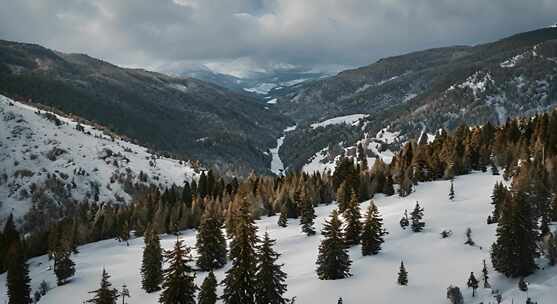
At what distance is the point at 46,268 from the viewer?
297ft

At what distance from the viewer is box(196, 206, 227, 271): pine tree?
69.6 metres

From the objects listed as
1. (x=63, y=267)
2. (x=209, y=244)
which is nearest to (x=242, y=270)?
(x=209, y=244)

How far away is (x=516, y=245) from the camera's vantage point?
1992 inches

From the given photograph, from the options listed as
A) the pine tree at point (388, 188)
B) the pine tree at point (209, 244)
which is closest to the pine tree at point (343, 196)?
the pine tree at point (388, 188)

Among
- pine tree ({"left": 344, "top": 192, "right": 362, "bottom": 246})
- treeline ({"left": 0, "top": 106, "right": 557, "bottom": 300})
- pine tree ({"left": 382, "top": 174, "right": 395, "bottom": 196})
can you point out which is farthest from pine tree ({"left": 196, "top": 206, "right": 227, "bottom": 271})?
pine tree ({"left": 382, "top": 174, "right": 395, "bottom": 196})

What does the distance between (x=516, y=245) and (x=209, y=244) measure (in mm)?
38562

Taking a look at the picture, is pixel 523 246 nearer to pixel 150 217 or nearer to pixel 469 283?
pixel 469 283

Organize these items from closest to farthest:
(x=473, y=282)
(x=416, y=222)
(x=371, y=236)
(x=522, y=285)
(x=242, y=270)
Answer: (x=242, y=270)
(x=522, y=285)
(x=473, y=282)
(x=371, y=236)
(x=416, y=222)

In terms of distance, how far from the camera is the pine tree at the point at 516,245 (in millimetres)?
50531

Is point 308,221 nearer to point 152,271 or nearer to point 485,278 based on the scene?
point 152,271

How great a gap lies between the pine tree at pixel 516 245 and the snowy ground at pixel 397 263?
51.0 inches

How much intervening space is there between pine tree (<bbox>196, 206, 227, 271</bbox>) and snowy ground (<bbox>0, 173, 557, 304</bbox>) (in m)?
1.90

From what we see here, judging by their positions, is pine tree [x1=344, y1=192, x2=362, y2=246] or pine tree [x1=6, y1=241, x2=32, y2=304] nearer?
pine tree [x1=6, y1=241, x2=32, y2=304]

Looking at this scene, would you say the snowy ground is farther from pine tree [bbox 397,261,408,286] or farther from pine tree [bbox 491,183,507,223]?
pine tree [bbox 491,183,507,223]
